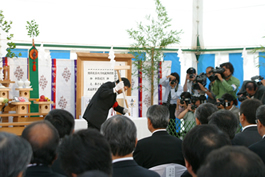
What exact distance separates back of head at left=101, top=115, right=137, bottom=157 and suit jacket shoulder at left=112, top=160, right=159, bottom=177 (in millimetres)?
79

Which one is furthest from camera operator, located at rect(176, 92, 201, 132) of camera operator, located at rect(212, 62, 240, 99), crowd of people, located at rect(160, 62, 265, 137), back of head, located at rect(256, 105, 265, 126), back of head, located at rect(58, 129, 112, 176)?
back of head, located at rect(58, 129, 112, 176)

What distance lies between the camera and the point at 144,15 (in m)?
7.75

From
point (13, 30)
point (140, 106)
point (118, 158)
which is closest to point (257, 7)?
point (140, 106)

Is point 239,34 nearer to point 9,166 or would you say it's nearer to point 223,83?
point 223,83

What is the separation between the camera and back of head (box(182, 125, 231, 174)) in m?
1.41

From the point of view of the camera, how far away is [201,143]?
1.43 m

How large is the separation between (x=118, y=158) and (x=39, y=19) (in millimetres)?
5890

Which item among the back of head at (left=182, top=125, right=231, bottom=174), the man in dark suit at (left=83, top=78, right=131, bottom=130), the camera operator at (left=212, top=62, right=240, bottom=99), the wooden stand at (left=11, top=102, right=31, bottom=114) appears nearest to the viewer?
the back of head at (left=182, top=125, right=231, bottom=174)

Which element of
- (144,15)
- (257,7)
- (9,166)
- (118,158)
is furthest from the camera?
(144,15)

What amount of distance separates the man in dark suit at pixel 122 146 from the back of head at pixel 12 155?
0.63 m

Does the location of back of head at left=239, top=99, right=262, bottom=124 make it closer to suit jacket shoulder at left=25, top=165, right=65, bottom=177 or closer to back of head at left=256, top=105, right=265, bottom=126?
back of head at left=256, top=105, right=265, bottom=126

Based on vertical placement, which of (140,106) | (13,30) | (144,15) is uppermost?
(144,15)

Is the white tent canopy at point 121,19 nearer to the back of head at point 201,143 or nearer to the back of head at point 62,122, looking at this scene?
the back of head at point 62,122

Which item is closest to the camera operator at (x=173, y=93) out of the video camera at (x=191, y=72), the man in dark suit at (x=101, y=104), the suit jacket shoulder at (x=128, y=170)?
the video camera at (x=191, y=72)
